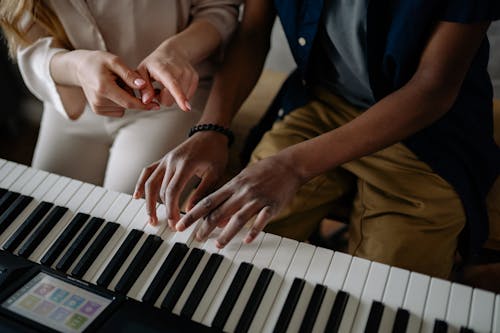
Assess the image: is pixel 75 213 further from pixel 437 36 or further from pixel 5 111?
pixel 5 111

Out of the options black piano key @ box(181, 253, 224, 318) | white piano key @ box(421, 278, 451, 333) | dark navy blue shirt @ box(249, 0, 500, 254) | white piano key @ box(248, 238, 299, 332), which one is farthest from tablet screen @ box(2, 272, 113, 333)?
dark navy blue shirt @ box(249, 0, 500, 254)

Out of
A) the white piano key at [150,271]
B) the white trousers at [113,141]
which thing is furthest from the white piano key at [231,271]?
the white trousers at [113,141]

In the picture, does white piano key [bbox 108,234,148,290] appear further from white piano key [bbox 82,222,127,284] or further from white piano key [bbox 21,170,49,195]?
white piano key [bbox 21,170,49,195]

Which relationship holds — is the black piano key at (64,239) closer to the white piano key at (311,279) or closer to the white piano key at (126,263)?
the white piano key at (126,263)

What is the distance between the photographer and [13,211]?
2.69 ft

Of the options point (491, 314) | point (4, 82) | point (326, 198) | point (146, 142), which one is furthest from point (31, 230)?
point (4, 82)

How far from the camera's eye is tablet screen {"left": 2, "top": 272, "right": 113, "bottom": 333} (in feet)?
2.12

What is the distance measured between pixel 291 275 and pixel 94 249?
0.31 meters

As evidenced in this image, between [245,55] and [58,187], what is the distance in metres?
0.51

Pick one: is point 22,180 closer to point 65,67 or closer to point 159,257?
point 65,67

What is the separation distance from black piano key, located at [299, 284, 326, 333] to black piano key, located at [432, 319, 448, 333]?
15cm

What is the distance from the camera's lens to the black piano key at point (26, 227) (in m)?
0.77

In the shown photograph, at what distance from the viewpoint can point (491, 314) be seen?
63cm

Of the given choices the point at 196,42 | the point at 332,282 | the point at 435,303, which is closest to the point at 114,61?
the point at 196,42
